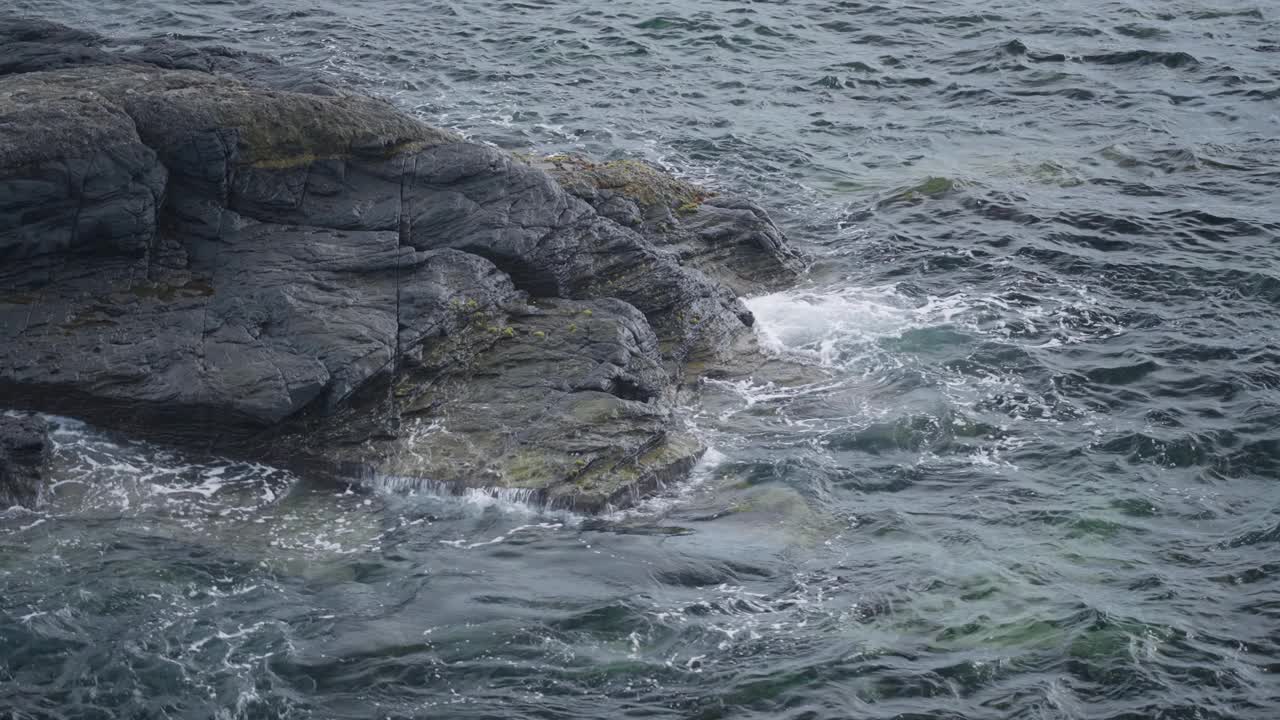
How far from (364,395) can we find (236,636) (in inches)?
186

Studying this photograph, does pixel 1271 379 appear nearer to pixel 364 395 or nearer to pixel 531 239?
pixel 531 239

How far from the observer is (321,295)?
62.4ft

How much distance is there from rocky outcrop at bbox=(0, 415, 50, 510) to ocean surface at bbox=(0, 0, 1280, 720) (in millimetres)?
367

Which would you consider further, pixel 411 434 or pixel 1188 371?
pixel 1188 371

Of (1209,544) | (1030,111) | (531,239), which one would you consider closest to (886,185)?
(1030,111)

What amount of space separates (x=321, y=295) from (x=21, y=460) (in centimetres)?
486

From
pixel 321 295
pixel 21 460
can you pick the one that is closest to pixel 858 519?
pixel 321 295

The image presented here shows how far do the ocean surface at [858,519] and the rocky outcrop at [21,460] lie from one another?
1.20 ft

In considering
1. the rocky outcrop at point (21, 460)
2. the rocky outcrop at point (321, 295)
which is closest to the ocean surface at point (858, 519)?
the rocky outcrop at point (21, 460)

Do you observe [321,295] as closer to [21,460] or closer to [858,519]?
[21,460]

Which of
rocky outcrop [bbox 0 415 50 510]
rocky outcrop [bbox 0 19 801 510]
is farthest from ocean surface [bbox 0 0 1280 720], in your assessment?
rocky outcrop [bbox 0 19 801 510]

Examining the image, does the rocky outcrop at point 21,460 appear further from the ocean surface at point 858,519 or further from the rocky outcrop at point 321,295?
the rocky outcrop at point 321,295

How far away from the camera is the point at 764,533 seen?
57.6 feet

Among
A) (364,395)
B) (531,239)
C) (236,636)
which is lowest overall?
(236,636)
